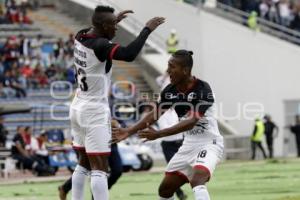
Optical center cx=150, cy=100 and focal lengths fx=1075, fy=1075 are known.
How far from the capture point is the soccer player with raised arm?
12.9m

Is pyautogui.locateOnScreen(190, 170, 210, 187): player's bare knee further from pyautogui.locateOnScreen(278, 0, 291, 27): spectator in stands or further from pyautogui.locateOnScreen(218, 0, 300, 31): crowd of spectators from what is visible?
pyautogui.locateOnScreen(278, 0, 291, 27): spectator in stands

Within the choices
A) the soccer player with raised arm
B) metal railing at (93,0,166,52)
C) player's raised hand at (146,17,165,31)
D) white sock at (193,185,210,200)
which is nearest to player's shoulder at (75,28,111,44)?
the soccer player with raised arm

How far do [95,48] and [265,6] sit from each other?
1292 inches

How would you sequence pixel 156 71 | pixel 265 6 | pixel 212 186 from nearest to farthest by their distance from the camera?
pixel 212 186
pixel 156 71
pixel 265 6

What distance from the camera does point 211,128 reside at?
13180mm

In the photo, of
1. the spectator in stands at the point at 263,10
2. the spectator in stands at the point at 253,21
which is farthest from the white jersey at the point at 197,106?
the spectator in stands at the point at 263,10

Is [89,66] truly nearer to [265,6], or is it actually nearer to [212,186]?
[212,186]

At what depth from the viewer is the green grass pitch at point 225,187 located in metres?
19.0

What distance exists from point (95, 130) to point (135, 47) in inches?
49.5

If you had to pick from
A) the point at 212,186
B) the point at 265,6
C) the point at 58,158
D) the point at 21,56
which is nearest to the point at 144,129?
the point at 212,186

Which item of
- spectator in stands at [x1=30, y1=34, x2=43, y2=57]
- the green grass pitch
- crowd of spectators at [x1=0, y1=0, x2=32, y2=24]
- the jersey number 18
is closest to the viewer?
the jersey number 18

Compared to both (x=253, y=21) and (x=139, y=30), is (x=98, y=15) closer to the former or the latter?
(x=139, y=30)

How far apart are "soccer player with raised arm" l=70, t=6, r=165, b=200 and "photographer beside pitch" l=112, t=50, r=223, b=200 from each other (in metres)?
0.30

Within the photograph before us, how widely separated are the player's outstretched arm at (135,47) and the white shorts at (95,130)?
0.91 m
